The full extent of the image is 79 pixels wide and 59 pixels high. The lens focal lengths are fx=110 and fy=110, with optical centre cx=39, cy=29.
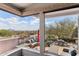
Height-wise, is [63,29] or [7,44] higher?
[63,29]

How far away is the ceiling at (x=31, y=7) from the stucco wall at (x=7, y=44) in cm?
52

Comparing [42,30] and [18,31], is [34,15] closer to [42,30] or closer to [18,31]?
[42,30]

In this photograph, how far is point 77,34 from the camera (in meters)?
1.97

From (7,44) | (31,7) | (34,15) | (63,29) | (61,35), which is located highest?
(31,7)

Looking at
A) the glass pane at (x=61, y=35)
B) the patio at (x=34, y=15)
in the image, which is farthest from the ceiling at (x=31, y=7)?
the glass pane at (x=61, y=35)

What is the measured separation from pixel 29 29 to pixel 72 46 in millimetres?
843

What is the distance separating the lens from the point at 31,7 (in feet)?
6.63

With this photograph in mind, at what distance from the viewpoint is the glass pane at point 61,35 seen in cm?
198

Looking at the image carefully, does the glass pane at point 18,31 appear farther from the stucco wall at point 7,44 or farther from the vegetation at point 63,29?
the vegetation at point 63,29

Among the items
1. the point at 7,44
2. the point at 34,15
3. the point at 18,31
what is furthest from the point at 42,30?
the point at 7,44

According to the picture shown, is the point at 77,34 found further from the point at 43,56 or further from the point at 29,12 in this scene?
the point at 29,12

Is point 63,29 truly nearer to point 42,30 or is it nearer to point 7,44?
point 42,30

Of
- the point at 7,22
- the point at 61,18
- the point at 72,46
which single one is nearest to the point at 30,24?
the point at 7,22

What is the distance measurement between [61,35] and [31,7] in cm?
75
